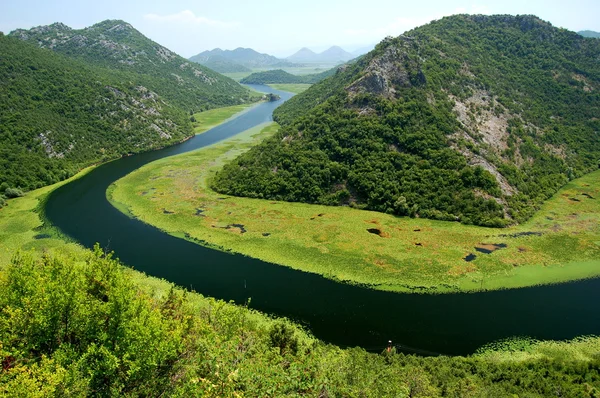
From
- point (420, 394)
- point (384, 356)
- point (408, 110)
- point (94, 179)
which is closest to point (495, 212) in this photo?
point (408, 110)

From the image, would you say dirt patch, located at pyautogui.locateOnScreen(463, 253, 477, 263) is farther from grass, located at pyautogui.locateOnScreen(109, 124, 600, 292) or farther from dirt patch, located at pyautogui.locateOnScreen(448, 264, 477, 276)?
dirt patch, located at pyautogui.locateOnScreen(448, 264, 477, 276)

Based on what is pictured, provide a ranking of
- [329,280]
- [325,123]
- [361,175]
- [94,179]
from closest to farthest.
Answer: [329,280], [361,175], [325,123], [94,179]

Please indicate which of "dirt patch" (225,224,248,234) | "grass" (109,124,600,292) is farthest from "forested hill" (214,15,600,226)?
"dirt patch" (225,224,248,234)

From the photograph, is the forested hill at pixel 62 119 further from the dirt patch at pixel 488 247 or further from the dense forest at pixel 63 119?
the dirt patch at pixel 488 247

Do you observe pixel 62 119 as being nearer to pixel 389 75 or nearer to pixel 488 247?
pixel 389 75

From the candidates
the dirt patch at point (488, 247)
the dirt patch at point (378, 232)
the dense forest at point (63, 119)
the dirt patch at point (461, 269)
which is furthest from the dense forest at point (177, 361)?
the dense forest at point (63, 119)

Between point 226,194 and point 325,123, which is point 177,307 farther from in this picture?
point 325,123

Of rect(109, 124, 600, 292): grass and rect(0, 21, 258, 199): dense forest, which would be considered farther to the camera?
rect(0, 21, 258, 199): dense forest
